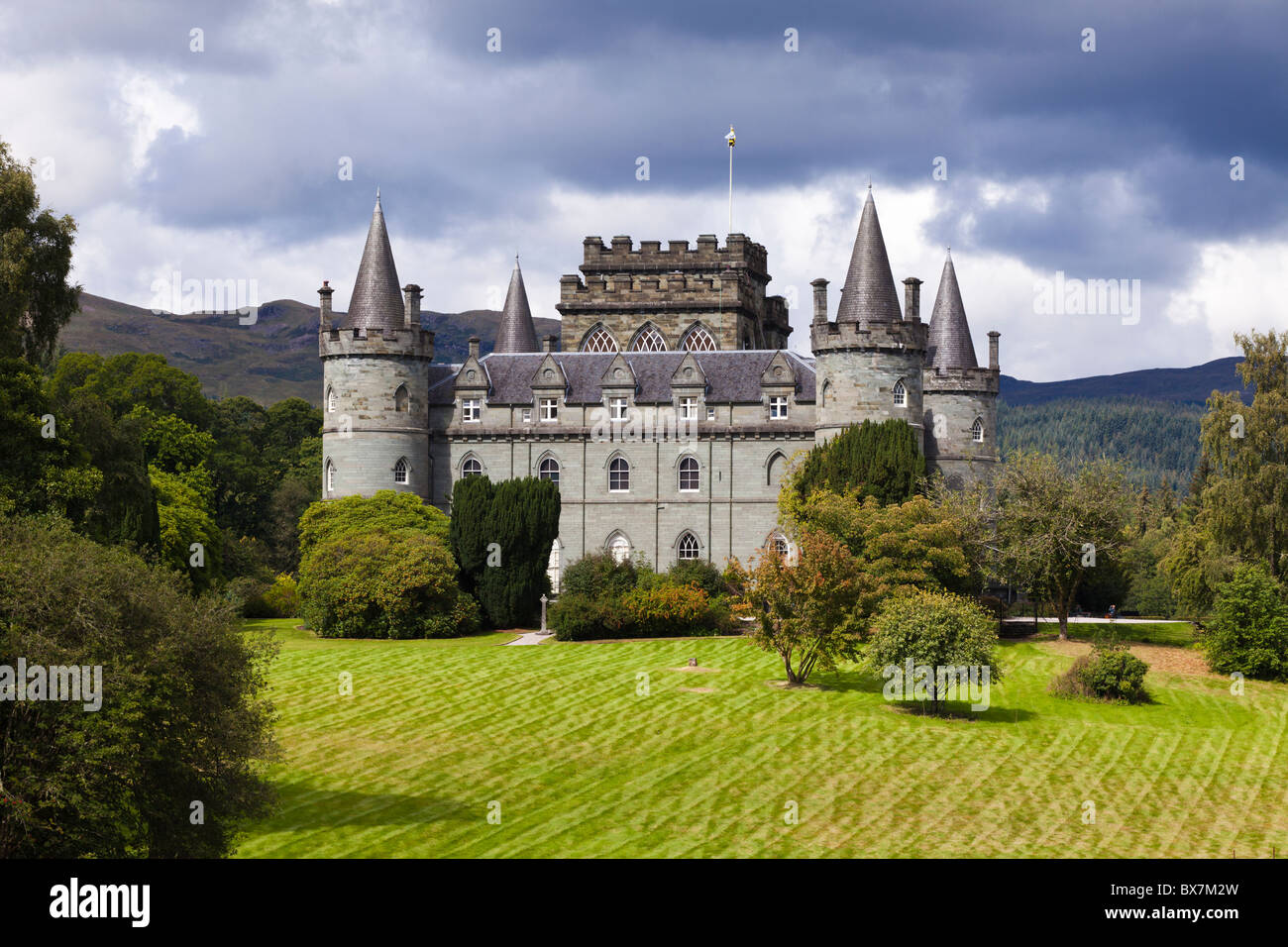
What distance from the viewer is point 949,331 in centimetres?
6159

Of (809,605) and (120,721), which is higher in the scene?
(120,721)

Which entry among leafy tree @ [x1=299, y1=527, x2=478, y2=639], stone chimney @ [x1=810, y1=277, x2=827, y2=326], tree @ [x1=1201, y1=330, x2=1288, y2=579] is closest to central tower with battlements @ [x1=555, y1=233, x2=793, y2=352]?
stone chimney @ [x1=810, y1=277, x2=827, y2=326]

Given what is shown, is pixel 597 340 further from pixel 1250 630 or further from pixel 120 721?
pixel 120 721

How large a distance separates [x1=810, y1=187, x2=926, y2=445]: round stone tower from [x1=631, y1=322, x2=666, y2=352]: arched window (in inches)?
482

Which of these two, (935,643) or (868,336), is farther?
(868,336)

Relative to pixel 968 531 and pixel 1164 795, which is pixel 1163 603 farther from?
pixel 1164 795

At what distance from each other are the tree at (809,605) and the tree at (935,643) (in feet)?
6.63

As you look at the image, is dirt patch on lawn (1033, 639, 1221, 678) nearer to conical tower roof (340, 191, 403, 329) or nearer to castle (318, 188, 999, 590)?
castle (318, 188, 999, 590)

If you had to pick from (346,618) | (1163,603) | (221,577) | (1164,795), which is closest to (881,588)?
(1164,795)

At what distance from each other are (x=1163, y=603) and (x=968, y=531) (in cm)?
1579

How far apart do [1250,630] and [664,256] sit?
36.7 m

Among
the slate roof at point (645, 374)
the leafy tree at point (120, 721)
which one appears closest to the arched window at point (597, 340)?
the slate roof at point (645, 374)

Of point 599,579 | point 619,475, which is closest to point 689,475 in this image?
point 619,475

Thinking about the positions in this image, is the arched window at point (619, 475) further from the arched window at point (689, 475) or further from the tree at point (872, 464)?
the tree at point (872, 464)
